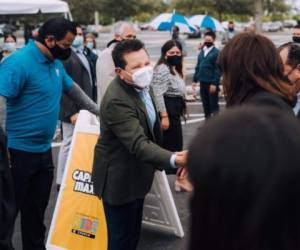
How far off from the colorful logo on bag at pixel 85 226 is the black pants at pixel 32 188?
0.26 meters

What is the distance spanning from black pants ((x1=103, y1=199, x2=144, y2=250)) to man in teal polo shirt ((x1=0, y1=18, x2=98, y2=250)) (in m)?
0.80

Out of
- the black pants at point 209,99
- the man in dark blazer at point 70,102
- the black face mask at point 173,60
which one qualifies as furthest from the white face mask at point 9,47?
the black face mask at point 173,60

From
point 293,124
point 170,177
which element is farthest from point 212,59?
point 293,124

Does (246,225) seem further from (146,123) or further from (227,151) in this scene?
(146,123)

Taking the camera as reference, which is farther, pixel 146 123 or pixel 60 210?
pixel 60 210

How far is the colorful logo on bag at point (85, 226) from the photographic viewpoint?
4.38m

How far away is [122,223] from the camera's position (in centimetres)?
344

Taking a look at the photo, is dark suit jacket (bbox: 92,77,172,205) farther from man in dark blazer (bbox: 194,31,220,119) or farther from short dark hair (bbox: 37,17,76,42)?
man in dark blazer (bbox: 194,31,220,119)

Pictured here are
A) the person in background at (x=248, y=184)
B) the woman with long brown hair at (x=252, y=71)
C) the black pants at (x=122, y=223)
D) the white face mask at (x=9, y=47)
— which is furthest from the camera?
the white face mask at (x=9, y=47)

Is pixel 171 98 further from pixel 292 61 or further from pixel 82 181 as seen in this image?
pixel 292 61

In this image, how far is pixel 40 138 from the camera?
13.0ft

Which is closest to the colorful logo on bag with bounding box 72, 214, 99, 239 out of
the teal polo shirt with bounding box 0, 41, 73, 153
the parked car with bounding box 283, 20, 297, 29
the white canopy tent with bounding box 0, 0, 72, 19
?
the teal polo shirt with bounding box 0, 41, 73, 153

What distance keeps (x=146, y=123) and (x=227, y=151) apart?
2.32 metres

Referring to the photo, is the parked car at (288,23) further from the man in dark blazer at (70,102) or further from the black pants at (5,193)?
the black pants at (5,193)
